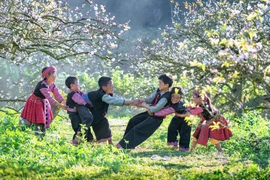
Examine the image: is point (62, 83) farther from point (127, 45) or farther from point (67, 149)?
point (67, 149)

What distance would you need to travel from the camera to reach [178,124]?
472 inches

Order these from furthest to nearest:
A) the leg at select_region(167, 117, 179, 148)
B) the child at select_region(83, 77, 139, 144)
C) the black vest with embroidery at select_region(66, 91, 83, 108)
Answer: the leg at select_region(167, 117, 179, 148), the black vest with embroidery at select_region(66, 91, 83, 108), the child at select_region(83, 77, 139, 144)

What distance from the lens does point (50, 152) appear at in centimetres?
865

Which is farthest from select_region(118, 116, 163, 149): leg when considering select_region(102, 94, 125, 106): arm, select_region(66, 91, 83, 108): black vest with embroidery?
select_region(66, 91, 83, 108): black vest with embroidery

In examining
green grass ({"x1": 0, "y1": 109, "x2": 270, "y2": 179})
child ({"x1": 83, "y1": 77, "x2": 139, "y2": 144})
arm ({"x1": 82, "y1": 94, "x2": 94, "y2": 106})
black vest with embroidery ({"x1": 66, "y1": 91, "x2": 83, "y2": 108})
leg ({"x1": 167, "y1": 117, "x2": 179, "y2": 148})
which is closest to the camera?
green grass ({"x1": 0, "y1": 109, "x2": 270, "y2": 179})

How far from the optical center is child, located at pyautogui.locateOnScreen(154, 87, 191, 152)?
36.5 ft

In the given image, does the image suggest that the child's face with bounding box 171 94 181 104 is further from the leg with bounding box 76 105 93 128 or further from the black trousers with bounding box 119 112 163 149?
the leg with bounding box 76 105 93 128

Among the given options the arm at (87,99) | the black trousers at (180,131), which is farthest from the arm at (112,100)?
the black trousers at (180,131)

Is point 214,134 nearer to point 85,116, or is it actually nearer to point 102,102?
point 102,102

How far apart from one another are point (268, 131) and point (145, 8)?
1289 inches

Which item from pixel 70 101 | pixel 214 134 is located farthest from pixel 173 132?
pixel 70 101

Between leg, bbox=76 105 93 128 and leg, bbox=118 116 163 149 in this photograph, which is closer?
leg, bbox=118 116 163 149

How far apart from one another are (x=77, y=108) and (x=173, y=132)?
220cm

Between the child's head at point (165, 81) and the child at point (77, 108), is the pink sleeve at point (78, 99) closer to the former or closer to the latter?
the child at point (77, 108)
